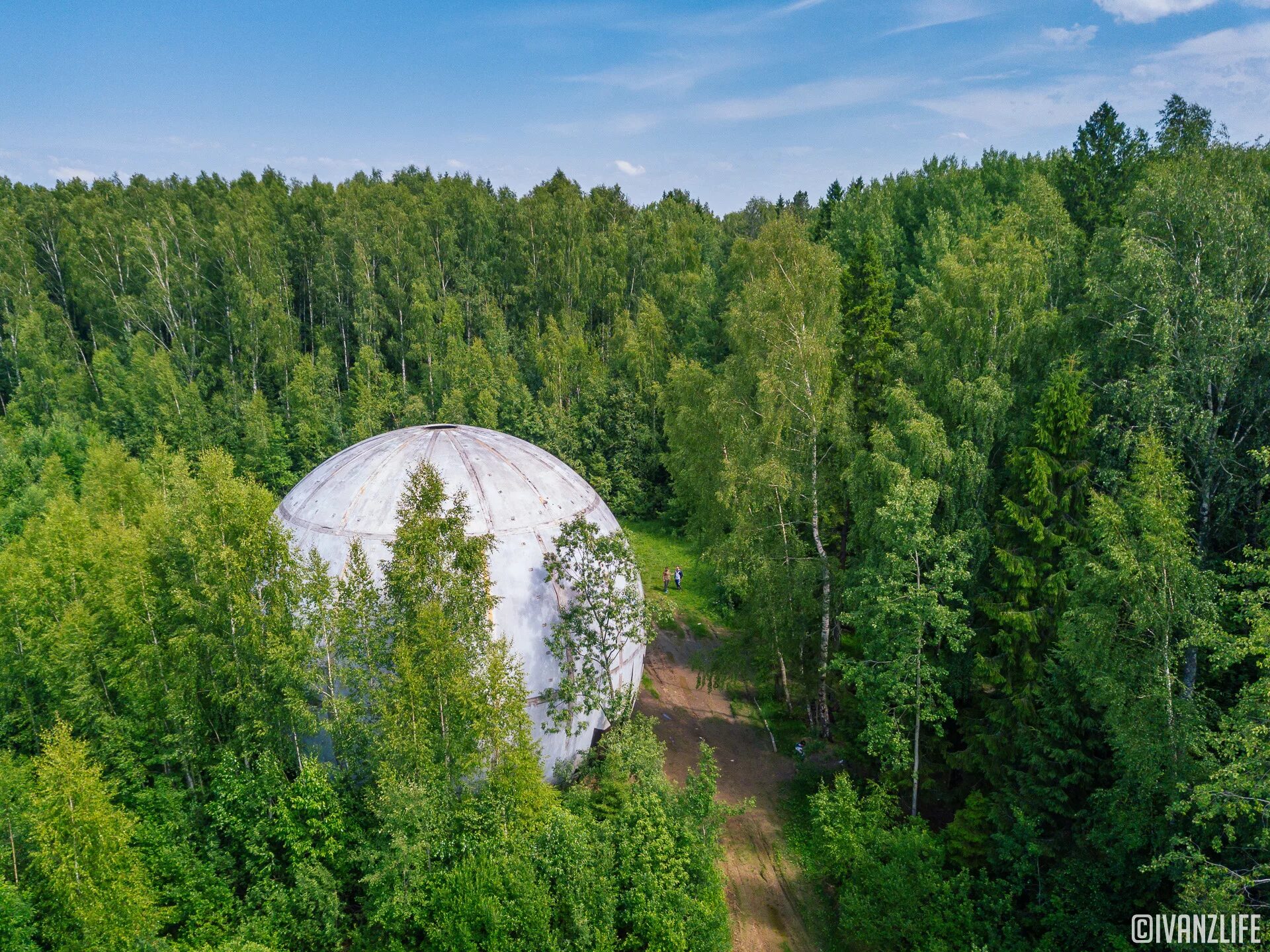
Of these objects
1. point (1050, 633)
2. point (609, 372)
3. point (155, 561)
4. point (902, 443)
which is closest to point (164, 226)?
point (609, 372)

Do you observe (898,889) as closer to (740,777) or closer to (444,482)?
(740,777)

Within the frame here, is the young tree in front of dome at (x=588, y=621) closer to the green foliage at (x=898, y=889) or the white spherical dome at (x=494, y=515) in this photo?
the white spherical dome at (x=494, y=515)

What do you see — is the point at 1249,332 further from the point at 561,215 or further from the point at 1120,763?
the point at 561,215

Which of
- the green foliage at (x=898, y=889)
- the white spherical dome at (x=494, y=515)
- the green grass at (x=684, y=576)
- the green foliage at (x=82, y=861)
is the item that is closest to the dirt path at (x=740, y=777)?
the green foliage at (x=898, y=889)

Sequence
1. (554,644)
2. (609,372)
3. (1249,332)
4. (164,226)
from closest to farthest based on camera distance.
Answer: (1249,332) < (554,644) < (609,372) < (164,226)

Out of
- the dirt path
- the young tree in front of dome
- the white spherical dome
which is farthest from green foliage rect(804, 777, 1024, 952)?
the white spherical dome

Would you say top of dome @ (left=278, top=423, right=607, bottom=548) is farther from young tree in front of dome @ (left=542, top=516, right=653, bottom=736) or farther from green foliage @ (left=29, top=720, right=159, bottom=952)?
green foliage @ (left=29, top=720, right=159, bottom=952)
